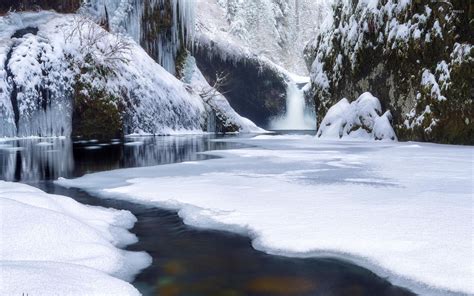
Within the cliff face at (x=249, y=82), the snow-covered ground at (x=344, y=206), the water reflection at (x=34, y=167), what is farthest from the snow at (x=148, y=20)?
the snow-covered ground at (x=344, y=206)

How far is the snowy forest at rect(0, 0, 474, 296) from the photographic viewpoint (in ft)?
7.43

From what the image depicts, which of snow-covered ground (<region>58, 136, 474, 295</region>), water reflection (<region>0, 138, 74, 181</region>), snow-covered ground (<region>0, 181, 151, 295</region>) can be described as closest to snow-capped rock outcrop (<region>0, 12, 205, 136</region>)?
water reflection (<region>0, 138, 74, 181</region>)

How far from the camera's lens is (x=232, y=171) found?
6.02 metres

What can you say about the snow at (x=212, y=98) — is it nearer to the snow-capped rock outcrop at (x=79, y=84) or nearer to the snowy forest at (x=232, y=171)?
the snowy forest at (x=232, y=171)

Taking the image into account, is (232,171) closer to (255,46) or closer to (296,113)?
(296,113)

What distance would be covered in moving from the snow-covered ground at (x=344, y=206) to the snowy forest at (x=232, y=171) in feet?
0.05

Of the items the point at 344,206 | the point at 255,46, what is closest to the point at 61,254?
the point at 344,206

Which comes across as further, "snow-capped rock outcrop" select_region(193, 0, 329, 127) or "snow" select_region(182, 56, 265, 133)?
"snow-capped rock outcrop" select_region(193, 0, 329, 127)

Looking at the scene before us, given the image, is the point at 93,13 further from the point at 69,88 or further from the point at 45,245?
the point at 45,245

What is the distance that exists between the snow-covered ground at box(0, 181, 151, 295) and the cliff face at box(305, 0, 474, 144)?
813cm

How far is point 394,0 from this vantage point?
11.5 metres

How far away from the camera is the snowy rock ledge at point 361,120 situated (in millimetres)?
11648

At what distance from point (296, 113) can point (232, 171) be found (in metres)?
32.3

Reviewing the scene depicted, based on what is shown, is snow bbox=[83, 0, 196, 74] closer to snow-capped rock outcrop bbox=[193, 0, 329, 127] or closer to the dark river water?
snow-capped rock outcrop bbox=[193, 0, 329, 127]
